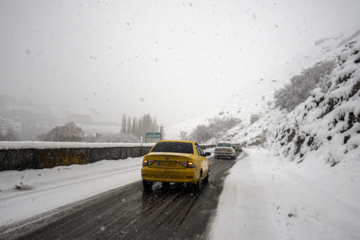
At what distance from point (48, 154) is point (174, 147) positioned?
5023mm

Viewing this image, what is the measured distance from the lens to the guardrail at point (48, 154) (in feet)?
22.3

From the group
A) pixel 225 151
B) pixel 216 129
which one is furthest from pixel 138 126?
pixel 225 151

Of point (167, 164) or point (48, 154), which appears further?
point (48, 154)

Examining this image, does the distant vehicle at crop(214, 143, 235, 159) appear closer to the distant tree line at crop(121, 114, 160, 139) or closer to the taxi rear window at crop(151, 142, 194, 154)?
the taxi rear window at crop(151, 142, 194, 154)

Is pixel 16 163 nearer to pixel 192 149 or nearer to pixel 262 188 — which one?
pixel 192 149

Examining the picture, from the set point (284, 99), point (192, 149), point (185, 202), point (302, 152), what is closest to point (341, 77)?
point (302, 152)

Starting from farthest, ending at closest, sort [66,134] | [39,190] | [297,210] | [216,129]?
[216,129]
[66,134]
[39,190]
[297,210]

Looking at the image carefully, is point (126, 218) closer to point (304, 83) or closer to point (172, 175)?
point (172, 175)

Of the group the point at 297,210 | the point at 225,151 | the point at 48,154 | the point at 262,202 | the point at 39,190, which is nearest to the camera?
the point at 297,210

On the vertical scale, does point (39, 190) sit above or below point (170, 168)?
below

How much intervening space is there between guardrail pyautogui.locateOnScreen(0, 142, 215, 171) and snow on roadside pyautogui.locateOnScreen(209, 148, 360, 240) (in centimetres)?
655

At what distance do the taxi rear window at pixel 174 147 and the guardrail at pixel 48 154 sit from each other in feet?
14.3

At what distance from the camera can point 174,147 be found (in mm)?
7020

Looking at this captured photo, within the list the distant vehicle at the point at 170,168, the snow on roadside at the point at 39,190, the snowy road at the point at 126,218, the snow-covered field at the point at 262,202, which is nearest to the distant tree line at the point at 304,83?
the snow-covered field at the point at 262,202
